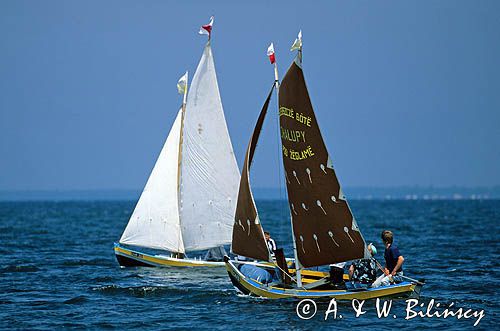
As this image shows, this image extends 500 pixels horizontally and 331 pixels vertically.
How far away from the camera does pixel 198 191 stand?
133ft

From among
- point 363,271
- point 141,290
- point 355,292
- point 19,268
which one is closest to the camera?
point 355,292

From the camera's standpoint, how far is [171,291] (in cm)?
3328

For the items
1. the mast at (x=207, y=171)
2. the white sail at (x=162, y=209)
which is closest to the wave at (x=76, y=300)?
the white sail at (x=162, y=209)

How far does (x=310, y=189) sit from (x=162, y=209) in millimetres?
13527

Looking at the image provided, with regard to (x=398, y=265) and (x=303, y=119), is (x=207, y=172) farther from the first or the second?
(x=398, y=265)

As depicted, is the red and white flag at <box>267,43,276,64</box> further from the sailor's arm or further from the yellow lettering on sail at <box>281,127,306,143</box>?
the sailor's arm

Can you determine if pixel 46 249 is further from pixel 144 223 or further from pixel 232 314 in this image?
pixel 232 314

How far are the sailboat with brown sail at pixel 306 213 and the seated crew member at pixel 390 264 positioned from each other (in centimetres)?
31

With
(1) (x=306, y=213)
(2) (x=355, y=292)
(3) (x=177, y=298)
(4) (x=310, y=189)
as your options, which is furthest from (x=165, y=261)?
(2) (x=355, y=292)

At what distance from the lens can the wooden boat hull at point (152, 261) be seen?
38.9 metres

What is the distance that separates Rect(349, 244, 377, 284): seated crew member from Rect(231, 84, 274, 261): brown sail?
288cm

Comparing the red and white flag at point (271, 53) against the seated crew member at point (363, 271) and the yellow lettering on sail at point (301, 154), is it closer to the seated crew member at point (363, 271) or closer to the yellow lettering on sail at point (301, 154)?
the yellow lettering on sail at point (301, 154)

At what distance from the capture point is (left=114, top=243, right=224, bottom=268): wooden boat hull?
38938mm

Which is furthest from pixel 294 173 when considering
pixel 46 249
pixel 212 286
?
pixel 46 249
